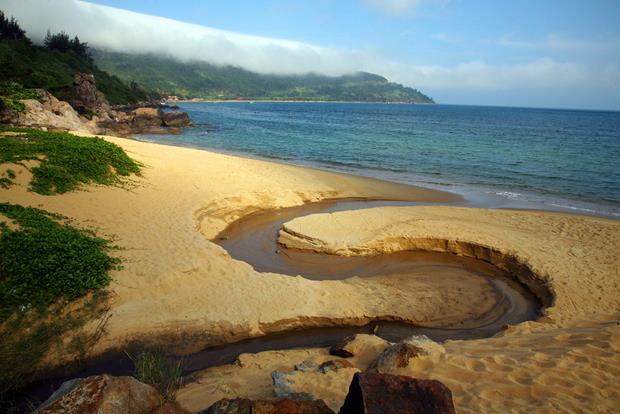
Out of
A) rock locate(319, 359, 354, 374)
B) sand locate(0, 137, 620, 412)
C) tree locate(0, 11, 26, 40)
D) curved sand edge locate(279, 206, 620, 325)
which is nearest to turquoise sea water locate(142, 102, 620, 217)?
curved sand edge locate(279, 206, 620, 325)

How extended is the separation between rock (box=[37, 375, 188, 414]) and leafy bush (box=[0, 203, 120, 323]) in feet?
14.3

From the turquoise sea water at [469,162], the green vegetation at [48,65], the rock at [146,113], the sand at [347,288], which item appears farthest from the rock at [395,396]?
the rock at [146,113]

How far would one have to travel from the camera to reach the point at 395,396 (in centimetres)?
305

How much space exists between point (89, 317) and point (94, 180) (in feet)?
23.5

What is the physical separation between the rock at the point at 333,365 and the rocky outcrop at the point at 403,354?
35 centimetres

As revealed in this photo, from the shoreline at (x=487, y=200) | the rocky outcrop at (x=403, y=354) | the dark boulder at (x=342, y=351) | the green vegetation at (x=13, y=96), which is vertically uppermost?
the green vegetation at (x=13, y=96)

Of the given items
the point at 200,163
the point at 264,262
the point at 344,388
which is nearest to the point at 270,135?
the point at 200,163

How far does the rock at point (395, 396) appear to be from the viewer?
2975 mm

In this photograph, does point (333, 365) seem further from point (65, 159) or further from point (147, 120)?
point (147, 120)

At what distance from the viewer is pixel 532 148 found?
36.0 meters

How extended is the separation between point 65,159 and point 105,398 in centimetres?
1171

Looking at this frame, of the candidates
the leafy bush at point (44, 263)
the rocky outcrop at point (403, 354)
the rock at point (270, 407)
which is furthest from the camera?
the leafy bush at point (44, 263)

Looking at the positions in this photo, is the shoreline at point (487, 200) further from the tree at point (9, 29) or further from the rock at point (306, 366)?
the tree at point (9, 29)

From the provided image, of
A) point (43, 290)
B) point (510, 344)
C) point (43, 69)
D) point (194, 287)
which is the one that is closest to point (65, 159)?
point (43, 290)
